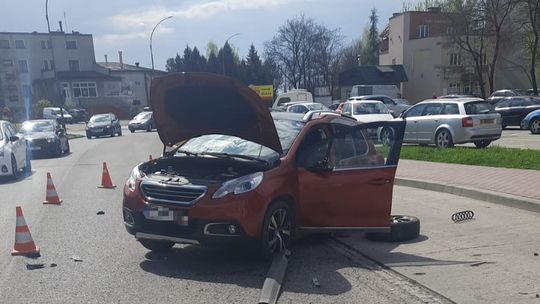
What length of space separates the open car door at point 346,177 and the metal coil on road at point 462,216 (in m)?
1.71

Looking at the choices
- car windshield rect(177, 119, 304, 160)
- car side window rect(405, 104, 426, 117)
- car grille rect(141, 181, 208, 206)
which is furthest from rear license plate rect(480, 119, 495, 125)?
car grille rect(141, 181, 208, 206)

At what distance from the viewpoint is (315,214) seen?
19.7ft

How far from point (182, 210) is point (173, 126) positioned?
1675 millimetres

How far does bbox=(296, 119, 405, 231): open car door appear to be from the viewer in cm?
595

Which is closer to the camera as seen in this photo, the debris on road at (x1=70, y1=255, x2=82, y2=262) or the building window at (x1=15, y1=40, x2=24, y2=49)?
the debris on road at (x1=70, y1=255, x2=82, y2=262)

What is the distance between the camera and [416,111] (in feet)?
56.7

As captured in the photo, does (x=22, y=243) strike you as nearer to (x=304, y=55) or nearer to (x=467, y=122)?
(x=467, y=122)

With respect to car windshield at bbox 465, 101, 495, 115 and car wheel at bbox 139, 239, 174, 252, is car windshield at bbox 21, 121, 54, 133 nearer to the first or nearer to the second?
car windshield at bbox 465, 101, 495, 115

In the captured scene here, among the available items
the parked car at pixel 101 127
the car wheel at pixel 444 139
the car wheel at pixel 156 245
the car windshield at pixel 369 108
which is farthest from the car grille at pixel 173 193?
the parked car at pixel 101 127

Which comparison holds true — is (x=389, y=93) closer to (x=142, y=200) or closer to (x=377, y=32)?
(x=377, y=32)

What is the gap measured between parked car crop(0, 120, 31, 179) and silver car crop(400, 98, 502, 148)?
1101cm

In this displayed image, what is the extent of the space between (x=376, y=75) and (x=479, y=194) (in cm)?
5845

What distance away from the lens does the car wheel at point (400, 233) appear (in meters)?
6.51

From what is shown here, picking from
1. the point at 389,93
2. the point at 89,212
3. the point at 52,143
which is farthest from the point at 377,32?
the point at 89,212
